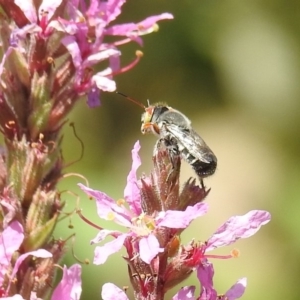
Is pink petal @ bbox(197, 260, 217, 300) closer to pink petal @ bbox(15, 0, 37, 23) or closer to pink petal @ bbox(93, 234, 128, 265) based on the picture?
pink petal @ bbox(93, 234, 128, 265)

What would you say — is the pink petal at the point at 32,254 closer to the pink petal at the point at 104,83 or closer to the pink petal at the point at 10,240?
the pink petal at the point at 10,240

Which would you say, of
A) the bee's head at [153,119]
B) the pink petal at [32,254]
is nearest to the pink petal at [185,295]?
the pink petal at [32,254]

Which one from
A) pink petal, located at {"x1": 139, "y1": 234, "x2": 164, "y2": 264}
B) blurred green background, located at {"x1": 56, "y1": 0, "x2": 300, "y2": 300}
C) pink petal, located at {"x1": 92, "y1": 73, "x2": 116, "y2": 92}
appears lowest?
blurred green background, located at {"x1": 56, "y1": 0, "x2": 300, "y2": 300}

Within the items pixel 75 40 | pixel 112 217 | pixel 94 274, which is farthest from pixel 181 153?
pixel 94 274

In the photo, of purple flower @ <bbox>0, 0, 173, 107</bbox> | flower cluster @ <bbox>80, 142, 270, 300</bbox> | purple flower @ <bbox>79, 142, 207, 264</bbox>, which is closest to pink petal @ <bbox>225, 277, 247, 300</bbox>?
flower cluster @ <bbox>80, 142, 270, 300</bbox>

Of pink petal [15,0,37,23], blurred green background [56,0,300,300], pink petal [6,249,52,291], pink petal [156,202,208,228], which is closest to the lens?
pink petal [156,202,208,228]

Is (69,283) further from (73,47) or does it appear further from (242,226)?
(73,47)
